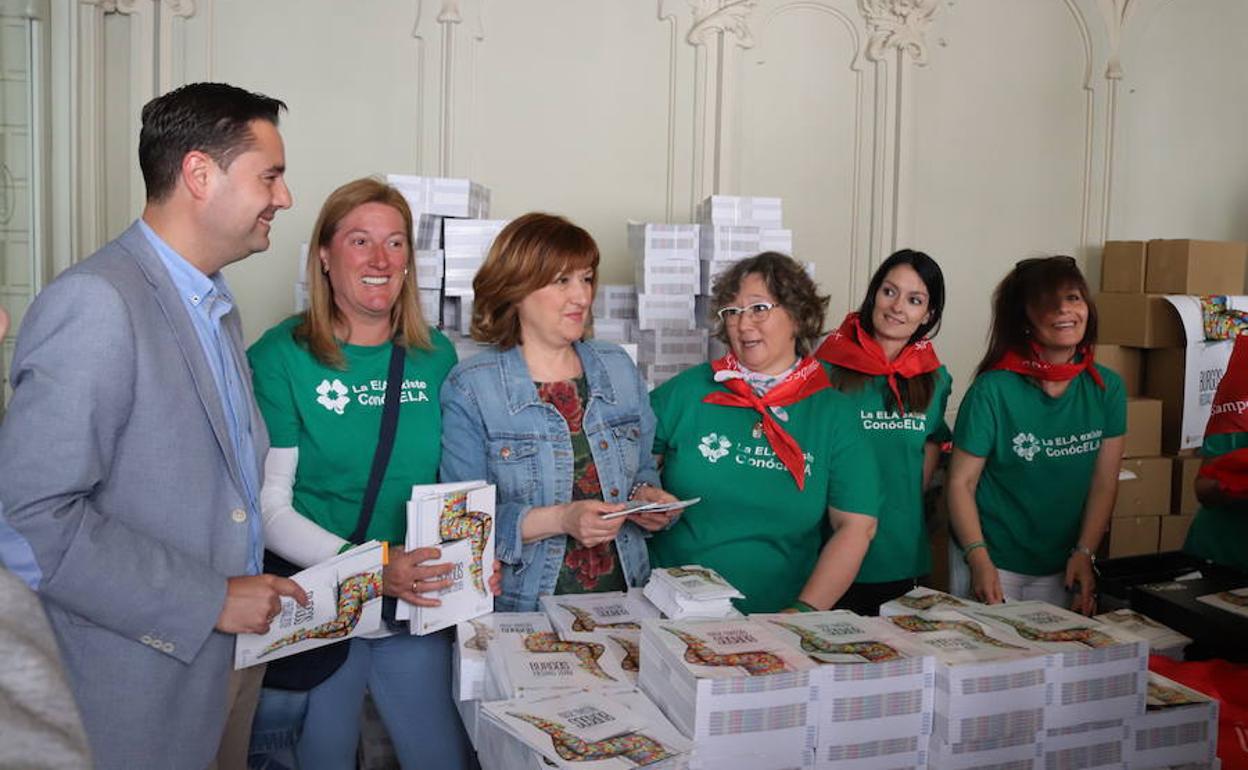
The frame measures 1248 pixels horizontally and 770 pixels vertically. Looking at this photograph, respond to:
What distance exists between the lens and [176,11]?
4434 millimetres

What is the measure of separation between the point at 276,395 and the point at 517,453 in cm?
56

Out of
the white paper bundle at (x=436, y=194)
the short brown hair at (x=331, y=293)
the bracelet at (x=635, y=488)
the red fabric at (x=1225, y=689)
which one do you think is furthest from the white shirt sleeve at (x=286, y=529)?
the red fabric at (x=1225, y=689)

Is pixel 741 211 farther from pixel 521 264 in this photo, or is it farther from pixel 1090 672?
pixel 1090 672

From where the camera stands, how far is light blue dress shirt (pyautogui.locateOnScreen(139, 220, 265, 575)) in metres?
1.70

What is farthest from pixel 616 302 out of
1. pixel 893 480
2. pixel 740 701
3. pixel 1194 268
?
pixel 1194 268

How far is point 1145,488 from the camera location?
14.0 feet

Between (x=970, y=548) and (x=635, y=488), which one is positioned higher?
(x=635, y=488)

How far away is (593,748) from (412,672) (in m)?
Answer: 1.05

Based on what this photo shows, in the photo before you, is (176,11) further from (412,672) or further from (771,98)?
(412,672)

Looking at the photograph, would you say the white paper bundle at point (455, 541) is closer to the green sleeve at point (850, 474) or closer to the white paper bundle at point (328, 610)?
the white paper bundle at point (328, 610)

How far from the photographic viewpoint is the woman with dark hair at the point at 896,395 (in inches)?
117

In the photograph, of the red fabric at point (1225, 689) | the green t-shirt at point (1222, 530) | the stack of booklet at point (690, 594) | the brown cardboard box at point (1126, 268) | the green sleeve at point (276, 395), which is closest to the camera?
the red fabric at point (1225, 689)

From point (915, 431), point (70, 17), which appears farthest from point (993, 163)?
point (70, 17)

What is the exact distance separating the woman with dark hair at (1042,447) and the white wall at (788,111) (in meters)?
2.44
